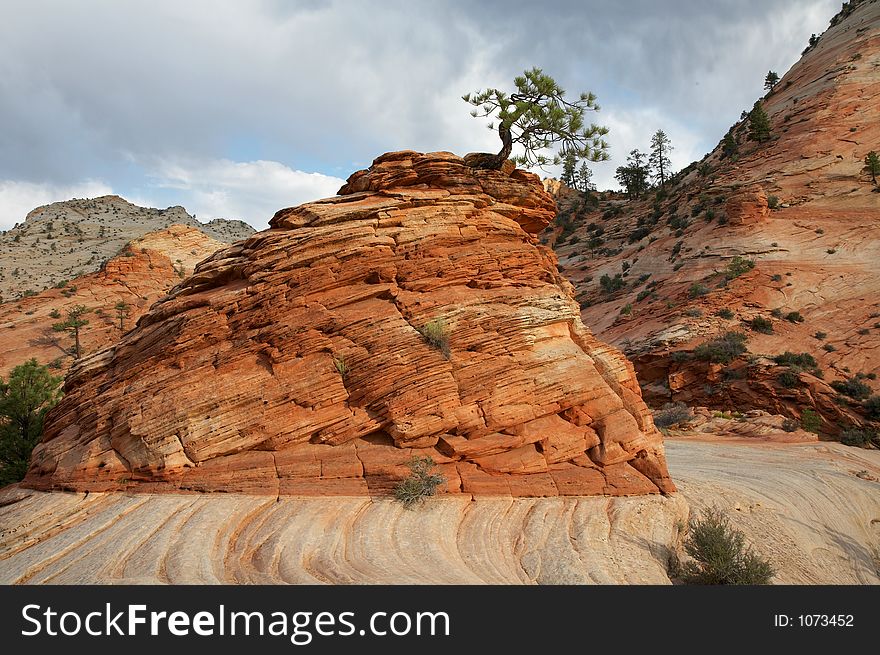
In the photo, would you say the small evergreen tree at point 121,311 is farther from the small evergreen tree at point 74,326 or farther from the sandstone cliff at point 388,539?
the sandstone cliff at point 388,539

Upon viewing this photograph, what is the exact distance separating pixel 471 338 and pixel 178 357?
689cm

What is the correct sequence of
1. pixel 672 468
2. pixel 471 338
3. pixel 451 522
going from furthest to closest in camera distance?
pixel 672 468
pixel 471 338
pixel 451 522

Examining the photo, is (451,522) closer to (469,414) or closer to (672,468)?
(469,414)

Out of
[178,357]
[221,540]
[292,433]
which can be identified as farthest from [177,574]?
[178,357]

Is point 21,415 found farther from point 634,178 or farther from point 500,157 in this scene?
point 634,178

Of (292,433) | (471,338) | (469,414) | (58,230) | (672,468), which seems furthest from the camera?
(58,230)

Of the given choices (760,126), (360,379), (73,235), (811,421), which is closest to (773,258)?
(811,421)

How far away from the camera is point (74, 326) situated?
41312 mm

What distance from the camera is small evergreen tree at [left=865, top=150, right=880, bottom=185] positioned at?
41.0 meters

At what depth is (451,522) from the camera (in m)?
9.52

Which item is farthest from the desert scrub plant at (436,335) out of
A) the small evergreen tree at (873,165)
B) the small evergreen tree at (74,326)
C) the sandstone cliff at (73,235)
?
the sandstone cliff at (73,235)

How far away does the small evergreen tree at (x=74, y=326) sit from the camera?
4025 centimetres

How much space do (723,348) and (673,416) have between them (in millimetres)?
6281

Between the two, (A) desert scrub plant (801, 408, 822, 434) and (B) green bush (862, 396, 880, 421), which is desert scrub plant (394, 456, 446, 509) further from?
(B) green bush (862, 396, 880, 421)
